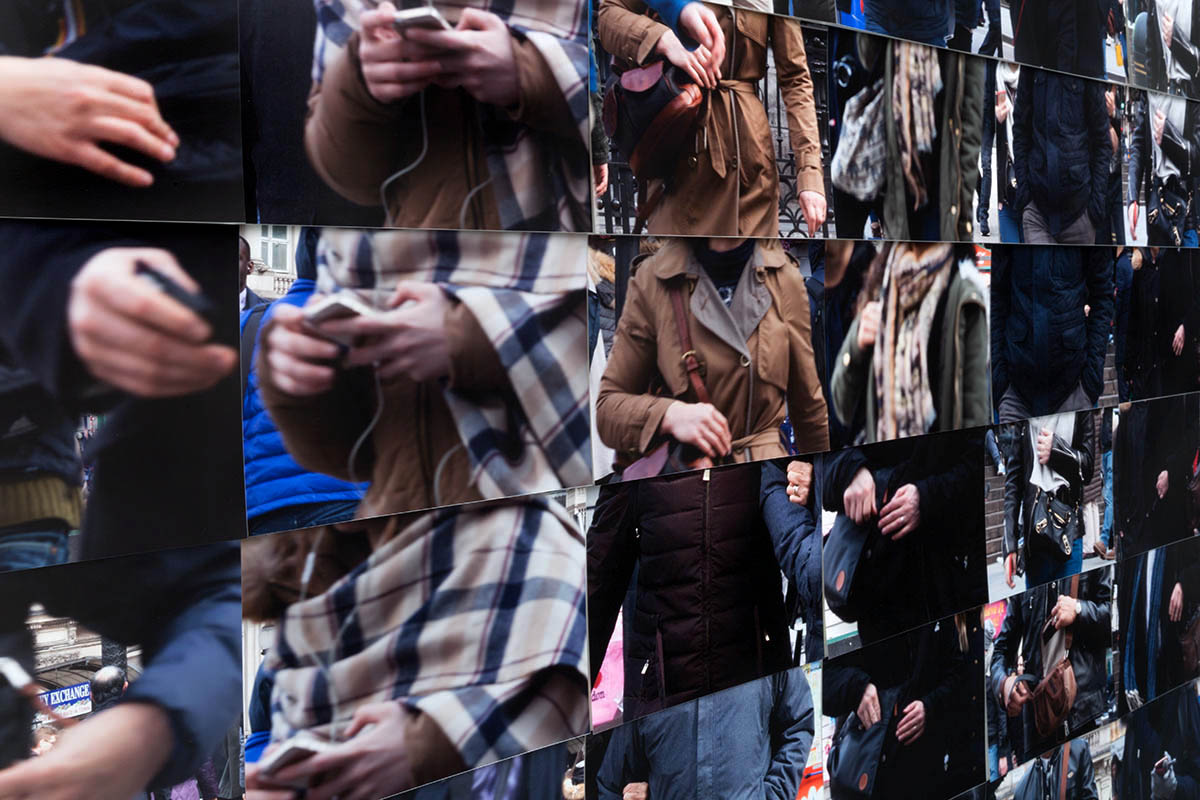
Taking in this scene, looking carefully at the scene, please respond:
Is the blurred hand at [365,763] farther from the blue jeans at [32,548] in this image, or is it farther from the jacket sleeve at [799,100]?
the jacket sleeve at [799,100]

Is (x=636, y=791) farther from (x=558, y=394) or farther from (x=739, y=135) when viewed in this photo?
(x=739, y=135)

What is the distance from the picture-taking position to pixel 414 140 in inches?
57.8

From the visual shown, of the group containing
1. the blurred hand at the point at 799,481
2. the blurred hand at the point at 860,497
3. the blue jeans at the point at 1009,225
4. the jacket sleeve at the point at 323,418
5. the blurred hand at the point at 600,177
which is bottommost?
the blurred hand at the point at 860,497

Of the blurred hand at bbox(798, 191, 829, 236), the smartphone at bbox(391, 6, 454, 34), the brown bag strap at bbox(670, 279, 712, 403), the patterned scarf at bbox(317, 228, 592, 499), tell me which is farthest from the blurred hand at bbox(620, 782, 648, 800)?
the smartphone at bbox(391, 6, 454, 34)

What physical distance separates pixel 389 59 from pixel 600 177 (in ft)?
1.26

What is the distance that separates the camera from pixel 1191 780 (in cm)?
308

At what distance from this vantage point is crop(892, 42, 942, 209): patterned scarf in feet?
7.06

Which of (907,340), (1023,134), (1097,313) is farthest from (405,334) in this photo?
(1097,313)

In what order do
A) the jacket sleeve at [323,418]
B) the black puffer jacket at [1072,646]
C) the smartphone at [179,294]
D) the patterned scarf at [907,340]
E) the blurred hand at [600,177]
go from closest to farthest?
the smartphone at [179,294], the jacket sleeve at [323,418], the blurred hand at [600,177], the patterned scarf at [907,340], the black puffer jacket at [1072,646]

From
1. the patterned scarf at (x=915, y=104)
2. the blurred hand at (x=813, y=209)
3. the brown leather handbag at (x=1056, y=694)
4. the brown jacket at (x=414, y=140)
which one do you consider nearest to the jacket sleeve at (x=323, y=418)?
the brown jacket at (x=414, y=140)

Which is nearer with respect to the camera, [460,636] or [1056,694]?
[460,636]

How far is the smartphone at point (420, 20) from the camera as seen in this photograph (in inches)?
56.8

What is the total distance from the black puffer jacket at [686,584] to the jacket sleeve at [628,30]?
2.30ft

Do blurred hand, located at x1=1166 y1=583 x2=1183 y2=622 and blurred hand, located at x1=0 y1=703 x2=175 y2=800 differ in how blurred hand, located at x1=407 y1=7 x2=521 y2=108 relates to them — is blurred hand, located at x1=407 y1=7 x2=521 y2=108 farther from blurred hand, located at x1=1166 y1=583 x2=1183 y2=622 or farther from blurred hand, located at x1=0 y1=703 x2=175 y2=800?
blurred hand, located at x1=1166 y1=583 x2=1183 y2=622
